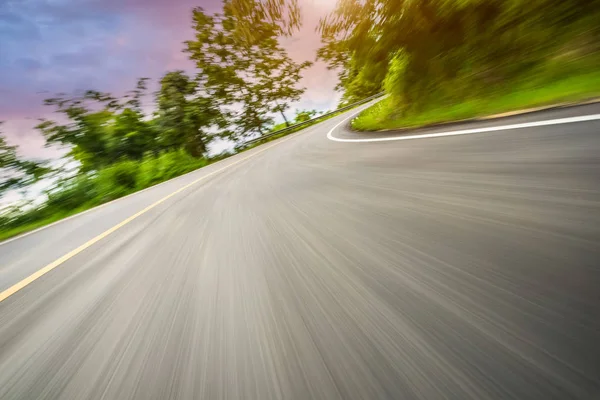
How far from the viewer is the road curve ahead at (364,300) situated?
3.07 ft

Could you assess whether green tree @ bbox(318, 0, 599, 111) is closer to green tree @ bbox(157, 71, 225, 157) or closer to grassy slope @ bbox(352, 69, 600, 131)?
grassy slope @ bbox(352, 69, 600, 131)

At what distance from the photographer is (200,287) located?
73.7 inches

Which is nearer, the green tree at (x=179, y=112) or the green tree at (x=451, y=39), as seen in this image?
the green tree at (x=451, y=39)

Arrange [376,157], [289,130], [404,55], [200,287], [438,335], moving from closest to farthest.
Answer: [438,335] < [200,287] < [376,157] < [404,55] < [289,130]

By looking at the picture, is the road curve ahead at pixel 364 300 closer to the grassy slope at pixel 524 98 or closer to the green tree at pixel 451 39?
the grassy slope at pixel 524 98

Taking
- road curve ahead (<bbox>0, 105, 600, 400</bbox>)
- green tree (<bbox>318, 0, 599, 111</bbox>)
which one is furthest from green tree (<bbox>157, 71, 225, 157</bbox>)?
road curve ahead (<bbox>0, 105, 600, 400</bbox>)

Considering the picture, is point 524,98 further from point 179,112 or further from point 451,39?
point 179,112

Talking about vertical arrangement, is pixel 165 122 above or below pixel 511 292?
above

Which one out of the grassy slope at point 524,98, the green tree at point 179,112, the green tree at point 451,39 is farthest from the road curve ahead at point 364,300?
the green tree at point 179,112

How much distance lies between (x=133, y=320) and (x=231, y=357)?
0.85 m

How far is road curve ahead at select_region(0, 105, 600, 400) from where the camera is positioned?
3.07 ft

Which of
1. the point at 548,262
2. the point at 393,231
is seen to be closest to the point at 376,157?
the point at 393,231

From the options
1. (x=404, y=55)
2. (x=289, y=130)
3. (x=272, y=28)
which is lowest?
(x=289, y=130)

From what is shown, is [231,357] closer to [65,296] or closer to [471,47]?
[65,296]
